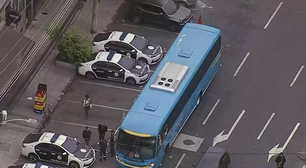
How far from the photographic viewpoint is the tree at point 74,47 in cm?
5838

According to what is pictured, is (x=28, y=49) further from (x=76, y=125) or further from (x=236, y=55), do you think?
(x=236, y=55)

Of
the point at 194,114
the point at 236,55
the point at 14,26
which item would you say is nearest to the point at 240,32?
the point at 236,55

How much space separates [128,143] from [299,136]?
11025mm

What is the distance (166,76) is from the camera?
53750 millimetres

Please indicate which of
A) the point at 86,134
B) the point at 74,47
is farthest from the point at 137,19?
the point at 86,134

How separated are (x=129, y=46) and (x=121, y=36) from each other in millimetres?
1044

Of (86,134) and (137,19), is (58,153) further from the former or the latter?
(137,19)

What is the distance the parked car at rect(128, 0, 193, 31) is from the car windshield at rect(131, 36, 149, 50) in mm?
3674

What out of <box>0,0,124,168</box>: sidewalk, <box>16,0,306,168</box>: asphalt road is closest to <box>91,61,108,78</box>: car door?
<box>16,0,306,168</box>: asphalt road

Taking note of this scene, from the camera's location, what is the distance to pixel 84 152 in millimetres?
51875

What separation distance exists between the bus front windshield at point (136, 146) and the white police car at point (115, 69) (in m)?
8.16

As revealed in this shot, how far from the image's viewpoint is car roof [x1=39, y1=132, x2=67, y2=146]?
5150cm

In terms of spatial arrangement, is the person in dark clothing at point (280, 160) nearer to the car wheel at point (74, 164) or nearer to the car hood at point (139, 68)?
the car wheel at point (74, 164)

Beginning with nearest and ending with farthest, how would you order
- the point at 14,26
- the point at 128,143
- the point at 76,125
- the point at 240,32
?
the point at 128,143
the point at 76,125
the point at 14,26
the point at 240,32
